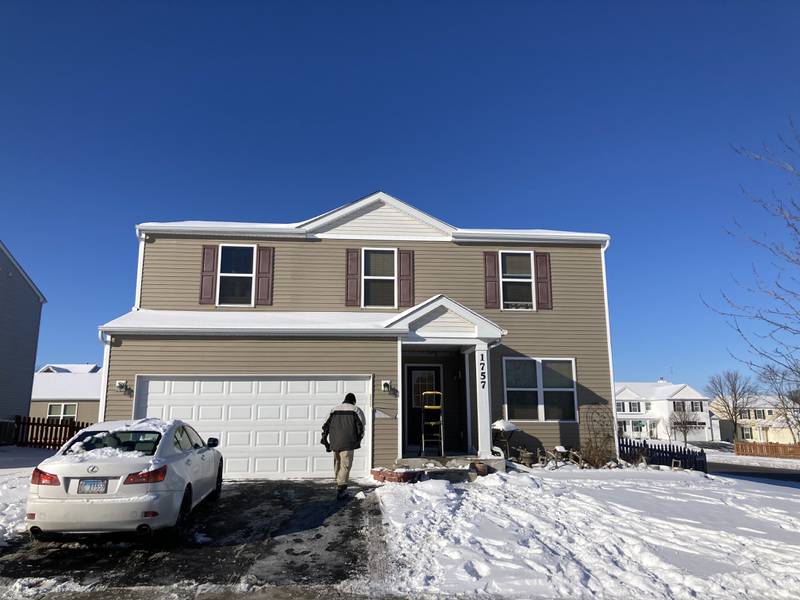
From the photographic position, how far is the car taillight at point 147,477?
5.70 meters

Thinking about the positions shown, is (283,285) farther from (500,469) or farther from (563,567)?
(563,567)

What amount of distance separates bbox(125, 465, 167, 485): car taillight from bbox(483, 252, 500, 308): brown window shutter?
32.3 ft

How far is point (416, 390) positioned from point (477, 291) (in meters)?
3.03

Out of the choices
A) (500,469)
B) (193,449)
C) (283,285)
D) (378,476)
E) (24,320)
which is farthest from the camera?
(24,320)

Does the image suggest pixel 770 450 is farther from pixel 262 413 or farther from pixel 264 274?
pixel 262 413

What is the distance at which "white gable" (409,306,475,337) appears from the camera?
12.1 m

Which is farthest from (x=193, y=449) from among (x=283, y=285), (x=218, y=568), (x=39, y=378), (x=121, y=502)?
(x=39, y=378)

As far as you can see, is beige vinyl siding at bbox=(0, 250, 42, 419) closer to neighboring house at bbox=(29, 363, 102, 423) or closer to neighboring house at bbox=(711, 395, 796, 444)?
neighboring house at bbox=(29, 363, 102, 423)

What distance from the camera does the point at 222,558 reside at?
5754 millimetres

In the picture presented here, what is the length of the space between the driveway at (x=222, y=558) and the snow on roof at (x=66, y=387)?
91.9 ft

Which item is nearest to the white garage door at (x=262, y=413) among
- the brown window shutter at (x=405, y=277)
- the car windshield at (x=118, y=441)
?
the brown window shutter at (x=405, y=277)

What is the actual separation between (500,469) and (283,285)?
22.6ft

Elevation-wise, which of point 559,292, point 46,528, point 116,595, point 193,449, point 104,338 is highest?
point 559,292

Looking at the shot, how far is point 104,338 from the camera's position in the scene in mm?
11484
